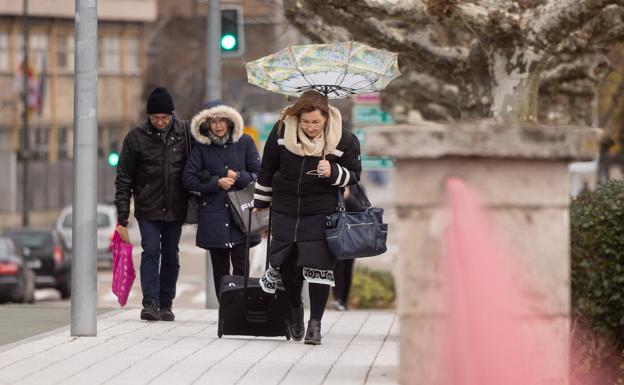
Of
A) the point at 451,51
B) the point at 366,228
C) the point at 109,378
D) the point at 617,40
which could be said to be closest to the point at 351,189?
the point at 451,51

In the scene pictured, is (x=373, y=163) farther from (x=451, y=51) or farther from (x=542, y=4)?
(x=542, y=4)

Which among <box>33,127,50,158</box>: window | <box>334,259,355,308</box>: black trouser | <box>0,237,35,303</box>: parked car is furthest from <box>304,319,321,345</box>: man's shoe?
<box>33,127,50,158</box>: window

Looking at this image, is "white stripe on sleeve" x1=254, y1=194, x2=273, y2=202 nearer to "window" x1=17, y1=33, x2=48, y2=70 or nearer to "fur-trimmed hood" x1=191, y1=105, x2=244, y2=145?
"fur-trimmed hood" x1=191, y1=105, x2=244, y2=145

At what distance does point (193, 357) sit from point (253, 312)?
162cm

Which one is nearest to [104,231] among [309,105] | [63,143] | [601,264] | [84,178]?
[63,143]

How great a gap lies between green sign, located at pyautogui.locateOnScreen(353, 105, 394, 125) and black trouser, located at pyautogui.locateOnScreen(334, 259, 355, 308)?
9.78 meters

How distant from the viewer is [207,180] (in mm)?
14008

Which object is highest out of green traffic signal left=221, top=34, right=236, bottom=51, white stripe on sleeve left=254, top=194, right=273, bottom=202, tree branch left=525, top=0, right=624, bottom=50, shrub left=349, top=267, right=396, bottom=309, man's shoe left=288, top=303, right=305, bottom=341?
tree branch left=525, top=0, right=624, bottom=50

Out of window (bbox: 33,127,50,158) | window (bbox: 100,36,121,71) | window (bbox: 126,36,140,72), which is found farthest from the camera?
window (bbox: 126,36,140,72)

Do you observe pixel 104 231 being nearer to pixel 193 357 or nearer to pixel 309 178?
pixel 309 178

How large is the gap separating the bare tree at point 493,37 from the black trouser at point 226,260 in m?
3.05

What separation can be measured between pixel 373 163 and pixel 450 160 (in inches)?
821

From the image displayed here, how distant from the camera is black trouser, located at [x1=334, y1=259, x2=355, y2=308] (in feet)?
63.3

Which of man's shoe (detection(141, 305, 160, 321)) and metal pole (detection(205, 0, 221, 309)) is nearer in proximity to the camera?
man's shoe (detection(141, 305, 160, 321))
